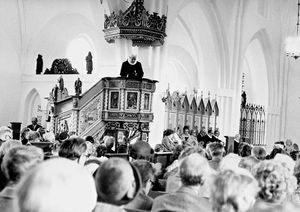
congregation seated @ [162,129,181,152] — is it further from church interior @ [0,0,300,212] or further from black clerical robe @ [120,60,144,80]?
black clerical robe @ [120,60,144,80]

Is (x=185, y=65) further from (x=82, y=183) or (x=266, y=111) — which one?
(x=82, y=183)

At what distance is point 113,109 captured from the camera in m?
14.8

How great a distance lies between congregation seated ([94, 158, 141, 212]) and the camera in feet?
8.91

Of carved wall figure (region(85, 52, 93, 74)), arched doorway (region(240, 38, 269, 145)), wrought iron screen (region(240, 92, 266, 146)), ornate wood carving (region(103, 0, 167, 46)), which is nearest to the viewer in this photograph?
ornate wood carving (region(103, 0, 167, 46))

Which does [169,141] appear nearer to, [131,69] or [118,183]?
[131,69]

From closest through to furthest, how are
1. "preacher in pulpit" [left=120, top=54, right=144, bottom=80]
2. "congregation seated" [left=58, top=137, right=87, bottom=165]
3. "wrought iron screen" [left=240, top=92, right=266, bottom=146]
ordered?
"congregation seated" [left=58, top=137, right=87, bottom=165]
"preacher in pulpit" [left=120, top=54, right=144, bottom=80]
"wrought iron screen" [left=240, top=92, right=266, bottom=146]

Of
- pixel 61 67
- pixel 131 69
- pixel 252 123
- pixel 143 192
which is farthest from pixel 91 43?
pixel 143 192

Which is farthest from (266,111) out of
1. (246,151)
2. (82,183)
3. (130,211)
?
(82,183)

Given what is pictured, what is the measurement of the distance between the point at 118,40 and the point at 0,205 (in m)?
14.9

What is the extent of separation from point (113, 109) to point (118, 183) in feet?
39.7

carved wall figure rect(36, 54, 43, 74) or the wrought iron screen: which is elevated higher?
carved wall figure rect(36, 54, 43, 74)

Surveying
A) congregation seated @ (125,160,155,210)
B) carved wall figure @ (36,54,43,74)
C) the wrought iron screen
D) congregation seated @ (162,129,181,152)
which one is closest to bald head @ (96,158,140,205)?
congregation seated @ (125,160,155,210)

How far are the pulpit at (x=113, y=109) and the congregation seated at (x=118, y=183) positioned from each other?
462 inches

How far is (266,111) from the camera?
29.1 meters
